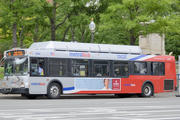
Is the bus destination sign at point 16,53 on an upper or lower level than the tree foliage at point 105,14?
lower

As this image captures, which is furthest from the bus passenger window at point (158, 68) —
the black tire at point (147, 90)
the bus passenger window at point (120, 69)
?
the bus passenger window at point (120, 69)

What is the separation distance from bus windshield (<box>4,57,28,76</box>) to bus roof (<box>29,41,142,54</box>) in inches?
60.1

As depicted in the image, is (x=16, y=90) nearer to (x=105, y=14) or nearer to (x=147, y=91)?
(x=147, y=91)

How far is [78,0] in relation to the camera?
125 feet

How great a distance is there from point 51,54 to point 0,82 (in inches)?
135

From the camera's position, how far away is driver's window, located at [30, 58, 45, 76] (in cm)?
2484

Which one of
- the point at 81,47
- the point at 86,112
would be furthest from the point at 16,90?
the point at 86,112

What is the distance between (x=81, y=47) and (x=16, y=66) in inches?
164

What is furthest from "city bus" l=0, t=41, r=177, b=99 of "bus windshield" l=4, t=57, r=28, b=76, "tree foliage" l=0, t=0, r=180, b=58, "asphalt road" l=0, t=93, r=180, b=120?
"asphalt road" l=0, t=93, r=180, b=120

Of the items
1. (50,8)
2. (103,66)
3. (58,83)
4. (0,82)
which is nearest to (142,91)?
(103,66)

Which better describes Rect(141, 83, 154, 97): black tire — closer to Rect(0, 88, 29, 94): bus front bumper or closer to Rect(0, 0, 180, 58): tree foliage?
Rect(0, 0, 180, 58): tree foliage

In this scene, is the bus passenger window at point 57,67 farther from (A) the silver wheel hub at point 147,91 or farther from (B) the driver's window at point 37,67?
(A) the silver wheel hub at point 147,91

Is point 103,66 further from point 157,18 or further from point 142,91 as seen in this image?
point 157,18

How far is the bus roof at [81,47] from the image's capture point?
25867mm
